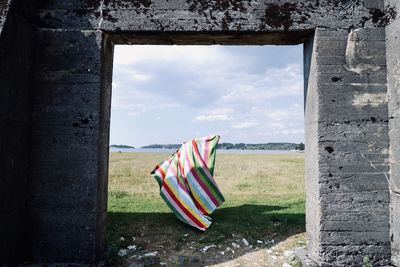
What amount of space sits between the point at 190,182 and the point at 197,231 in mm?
1055

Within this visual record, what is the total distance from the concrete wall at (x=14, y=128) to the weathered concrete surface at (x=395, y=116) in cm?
453

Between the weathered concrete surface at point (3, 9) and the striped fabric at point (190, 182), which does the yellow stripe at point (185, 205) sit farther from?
the weathered concrete surface at point (3, 9)

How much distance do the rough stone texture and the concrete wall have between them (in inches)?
1.1

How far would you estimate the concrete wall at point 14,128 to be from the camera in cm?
359

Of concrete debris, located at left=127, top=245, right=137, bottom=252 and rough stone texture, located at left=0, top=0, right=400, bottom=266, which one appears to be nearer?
rough stone texture, located at left=0, top=0, right=400, bottom=266

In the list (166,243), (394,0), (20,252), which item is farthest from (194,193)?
(394,0)

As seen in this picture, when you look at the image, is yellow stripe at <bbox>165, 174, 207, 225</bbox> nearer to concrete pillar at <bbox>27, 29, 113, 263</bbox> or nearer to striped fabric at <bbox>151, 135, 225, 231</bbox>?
striped fabric at <bbox>151, 135, 225, 231</bbox>

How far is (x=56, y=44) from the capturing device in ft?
14.2

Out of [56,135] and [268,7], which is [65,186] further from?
[268,7]

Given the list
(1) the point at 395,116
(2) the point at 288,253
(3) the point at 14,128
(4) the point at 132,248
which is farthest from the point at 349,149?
(3) the point at 14,128

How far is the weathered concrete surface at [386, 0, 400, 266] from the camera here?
3914 millimetres

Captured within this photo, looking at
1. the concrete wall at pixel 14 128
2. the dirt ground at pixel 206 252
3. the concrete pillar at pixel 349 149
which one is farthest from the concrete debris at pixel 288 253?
the concrete wall at pixel 14 128

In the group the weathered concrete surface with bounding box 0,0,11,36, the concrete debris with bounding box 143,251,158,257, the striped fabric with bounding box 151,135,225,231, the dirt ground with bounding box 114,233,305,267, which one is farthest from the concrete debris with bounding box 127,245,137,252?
the weathered concrete surface with bounding box 0,0,11,36

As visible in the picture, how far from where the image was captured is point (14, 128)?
3.81m
